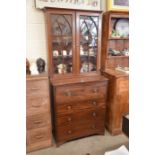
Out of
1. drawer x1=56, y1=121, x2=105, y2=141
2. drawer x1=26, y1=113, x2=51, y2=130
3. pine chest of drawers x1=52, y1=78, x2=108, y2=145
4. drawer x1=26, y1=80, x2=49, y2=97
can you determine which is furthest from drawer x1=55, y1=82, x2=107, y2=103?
drawer x1=56, y1=121, x2=105, y2=141

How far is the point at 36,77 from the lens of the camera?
210cm

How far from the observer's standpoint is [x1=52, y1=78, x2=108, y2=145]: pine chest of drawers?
223 centimetres

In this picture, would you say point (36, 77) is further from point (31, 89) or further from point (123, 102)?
point (123, 102)

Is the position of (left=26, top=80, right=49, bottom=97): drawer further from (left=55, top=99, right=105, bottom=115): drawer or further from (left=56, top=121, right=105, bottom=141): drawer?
(left=56, top=121, right=105, bottom=141): drawer

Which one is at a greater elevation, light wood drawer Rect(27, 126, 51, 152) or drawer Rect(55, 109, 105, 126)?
drawer Rect(55, 109, 105, 126)

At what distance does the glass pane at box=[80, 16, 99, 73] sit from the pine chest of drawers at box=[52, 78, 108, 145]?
1.07 feet

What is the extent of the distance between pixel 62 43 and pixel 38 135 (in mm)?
1253

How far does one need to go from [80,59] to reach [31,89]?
32.5 inches

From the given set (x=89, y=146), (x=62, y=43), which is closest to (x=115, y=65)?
(x=62, y=43)

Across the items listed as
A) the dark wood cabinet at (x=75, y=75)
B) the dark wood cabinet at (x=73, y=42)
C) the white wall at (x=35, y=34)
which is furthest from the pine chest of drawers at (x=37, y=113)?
the white wall at (x=35, y=34)

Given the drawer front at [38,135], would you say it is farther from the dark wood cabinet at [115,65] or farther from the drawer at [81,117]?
the dark wood cabinet at [115,65]

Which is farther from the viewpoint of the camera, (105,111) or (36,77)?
(105,111)

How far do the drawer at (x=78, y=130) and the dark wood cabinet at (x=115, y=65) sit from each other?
8.6 inches
